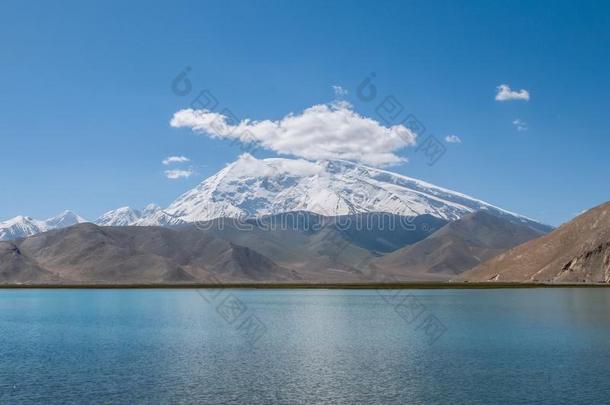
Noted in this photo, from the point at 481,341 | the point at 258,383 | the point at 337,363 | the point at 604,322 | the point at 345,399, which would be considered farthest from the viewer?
the point at 604,322

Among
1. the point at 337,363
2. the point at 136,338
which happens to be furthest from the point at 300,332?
the point at 337,363

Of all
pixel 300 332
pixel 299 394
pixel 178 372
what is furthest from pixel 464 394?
pixel 300 332

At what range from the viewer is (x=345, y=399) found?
44.7 metres

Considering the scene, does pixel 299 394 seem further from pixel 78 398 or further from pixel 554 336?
pixel 554 336

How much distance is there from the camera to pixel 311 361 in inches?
2373

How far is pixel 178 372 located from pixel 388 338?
3117 cm

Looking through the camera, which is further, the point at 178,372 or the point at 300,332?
the point at 300,332

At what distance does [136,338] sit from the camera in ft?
261

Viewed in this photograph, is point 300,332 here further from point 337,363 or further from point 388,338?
point 337,363

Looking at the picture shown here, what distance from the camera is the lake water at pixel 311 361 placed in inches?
1817

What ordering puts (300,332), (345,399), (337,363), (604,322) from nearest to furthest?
(345,399), (337,363), (300,332), (604,322)

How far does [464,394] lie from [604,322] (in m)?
55.9

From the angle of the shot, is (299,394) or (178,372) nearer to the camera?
(299,394)

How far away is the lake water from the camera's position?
4616 cm
